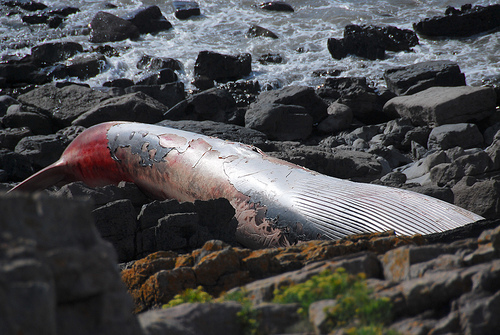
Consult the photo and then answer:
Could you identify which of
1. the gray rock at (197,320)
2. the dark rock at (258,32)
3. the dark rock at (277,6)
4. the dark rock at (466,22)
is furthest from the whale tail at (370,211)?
the dark rock at (277,6)

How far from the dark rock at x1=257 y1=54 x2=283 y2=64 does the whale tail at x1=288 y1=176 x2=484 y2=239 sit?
1163cm

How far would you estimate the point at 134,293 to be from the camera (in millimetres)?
2590

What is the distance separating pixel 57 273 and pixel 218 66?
13.1 metres

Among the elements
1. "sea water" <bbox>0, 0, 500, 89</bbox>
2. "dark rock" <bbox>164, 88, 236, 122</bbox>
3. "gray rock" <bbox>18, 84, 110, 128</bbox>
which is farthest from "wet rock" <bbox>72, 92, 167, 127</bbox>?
"sea water" <bbox>0, 0, 500, 89</bbox>

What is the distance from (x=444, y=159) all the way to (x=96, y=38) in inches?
542

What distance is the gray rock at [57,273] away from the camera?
4.03 feet

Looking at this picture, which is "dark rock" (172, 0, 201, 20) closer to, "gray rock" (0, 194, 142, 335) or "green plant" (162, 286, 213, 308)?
"green plant" (162, 286, 213, 308)

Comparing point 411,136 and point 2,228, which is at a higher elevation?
point 2,228

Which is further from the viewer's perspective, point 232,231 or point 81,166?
point 81,166

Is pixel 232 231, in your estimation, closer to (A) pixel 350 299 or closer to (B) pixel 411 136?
(A) pixel 350 299

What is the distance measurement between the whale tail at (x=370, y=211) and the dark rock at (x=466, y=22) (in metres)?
13.4

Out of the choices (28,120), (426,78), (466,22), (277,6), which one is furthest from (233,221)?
(277,6)

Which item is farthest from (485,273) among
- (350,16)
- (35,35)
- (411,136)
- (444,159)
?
(35,35)

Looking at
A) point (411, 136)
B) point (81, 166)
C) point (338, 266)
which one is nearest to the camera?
point (338, 266)
